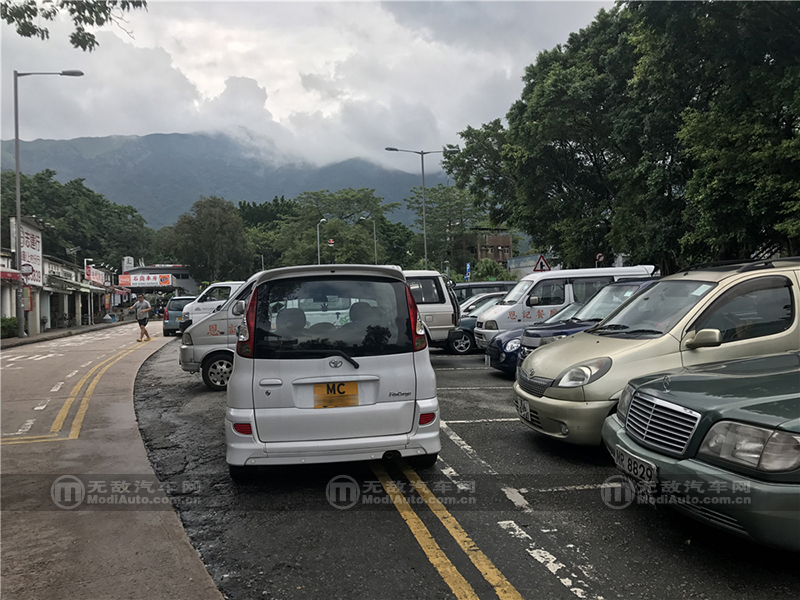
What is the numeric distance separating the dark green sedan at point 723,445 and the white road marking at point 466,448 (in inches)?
58.1

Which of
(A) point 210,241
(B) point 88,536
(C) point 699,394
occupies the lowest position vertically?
(B) point 88,536

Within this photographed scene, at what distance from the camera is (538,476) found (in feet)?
16.1

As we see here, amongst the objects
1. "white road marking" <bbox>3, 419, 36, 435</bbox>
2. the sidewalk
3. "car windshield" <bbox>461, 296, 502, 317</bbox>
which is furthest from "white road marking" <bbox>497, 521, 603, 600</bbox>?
"car windshield" <bbox>461, 296, 502, 317</bbox>

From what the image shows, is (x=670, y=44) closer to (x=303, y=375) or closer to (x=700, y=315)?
(x=700, y=315)

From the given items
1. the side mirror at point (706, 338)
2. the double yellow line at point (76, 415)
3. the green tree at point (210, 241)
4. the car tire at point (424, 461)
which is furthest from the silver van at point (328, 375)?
the green tree at point (210, 241)

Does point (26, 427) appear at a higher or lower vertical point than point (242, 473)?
lower

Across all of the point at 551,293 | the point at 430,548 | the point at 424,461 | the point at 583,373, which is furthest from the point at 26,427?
the point at 551,293

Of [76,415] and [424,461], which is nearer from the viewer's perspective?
[424,461]

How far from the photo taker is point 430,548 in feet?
11.8

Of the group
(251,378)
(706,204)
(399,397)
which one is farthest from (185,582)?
(706,204)

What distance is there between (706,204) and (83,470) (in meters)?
14.8

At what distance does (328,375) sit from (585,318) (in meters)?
5.42

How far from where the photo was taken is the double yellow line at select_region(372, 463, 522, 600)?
312 cm

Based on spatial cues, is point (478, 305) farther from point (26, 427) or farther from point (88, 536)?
point (88, 536)
